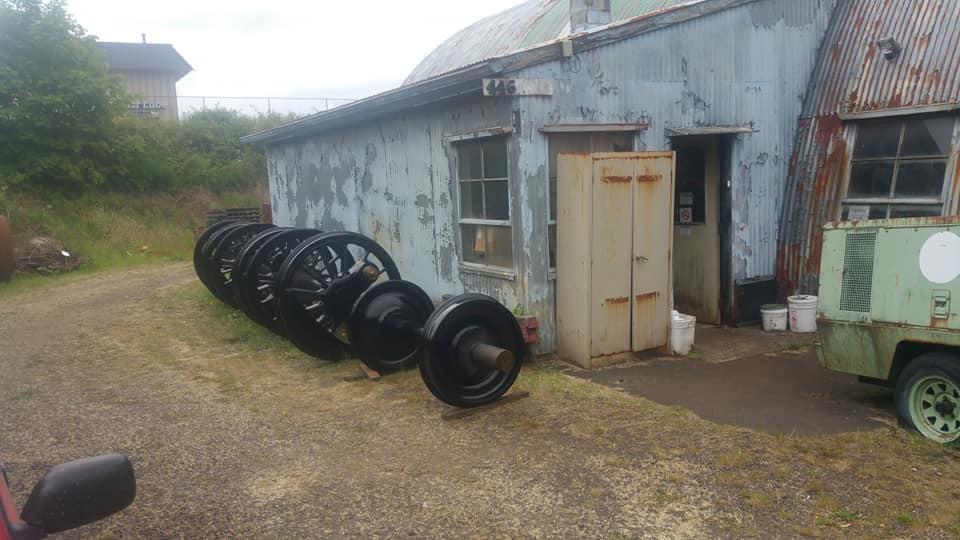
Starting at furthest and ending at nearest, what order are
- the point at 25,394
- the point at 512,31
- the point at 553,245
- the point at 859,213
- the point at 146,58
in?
the point at 146,58 → the point at 512,31 → the point at 859,213 → the point at 553,245 → the point at 25,394

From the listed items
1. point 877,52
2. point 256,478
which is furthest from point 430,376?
point 877,52

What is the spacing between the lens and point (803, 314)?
8.39 metres

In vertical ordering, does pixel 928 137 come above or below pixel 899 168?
above

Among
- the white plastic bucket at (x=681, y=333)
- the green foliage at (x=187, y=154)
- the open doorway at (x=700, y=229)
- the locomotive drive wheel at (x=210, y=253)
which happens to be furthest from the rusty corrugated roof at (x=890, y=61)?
the green foliage at (x=187, y=154)

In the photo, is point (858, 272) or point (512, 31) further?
point (512, 31)

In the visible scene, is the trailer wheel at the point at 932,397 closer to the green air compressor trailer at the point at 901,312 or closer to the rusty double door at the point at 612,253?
the green air compressor trailer at the point at 901,312

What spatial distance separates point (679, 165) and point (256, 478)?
21.1 ft

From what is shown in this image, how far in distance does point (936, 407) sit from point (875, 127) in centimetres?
444

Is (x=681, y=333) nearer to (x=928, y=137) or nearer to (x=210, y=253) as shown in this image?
(x=928, y=137)

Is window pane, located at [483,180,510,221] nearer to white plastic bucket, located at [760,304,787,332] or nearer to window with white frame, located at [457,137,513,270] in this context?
window with white frame, located at [457,137,513,270]

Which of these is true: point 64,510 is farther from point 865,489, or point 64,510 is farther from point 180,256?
point 180,256

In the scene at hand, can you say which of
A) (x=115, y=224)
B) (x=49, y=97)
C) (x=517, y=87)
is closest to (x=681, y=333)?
(x=517, y=87)

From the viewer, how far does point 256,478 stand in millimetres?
4840

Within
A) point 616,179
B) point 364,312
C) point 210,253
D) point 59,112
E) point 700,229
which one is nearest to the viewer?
point 364,312
